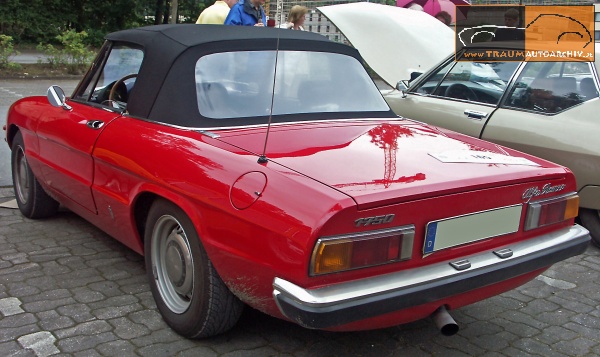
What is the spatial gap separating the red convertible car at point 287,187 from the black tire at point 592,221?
1.65 metres

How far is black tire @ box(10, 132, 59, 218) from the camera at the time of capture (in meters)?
4.92

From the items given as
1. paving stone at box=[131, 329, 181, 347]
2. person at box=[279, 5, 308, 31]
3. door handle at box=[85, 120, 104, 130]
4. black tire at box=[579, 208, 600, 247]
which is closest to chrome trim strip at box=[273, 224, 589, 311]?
paving stone at box=[131, 329, 181, 347]

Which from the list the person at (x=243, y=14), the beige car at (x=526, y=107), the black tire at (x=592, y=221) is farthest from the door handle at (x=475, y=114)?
the person at (x=243, y=14)

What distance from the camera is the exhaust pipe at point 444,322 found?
2.73 m

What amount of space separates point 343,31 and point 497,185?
4.57 metres

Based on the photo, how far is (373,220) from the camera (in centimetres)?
250

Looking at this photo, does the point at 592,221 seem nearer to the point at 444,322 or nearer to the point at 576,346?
the point at 576,346

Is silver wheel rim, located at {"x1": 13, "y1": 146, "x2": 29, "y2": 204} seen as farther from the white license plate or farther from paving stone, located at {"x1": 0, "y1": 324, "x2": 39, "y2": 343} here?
the white license plate

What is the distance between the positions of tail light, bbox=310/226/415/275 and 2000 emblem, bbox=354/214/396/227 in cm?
3

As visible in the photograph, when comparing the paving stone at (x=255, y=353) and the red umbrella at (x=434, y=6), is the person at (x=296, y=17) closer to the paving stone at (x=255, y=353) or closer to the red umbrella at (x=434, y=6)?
the red umbrella at (x=434, y=6)

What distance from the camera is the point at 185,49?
3.65 metres

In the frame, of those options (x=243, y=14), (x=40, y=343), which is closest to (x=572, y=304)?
(x=40, y=343)

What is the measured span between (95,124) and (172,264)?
1.12 m

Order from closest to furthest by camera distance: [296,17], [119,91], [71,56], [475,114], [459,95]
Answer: [119,91] < [475,114] < [459,95] < [296,17] < [71,56]
